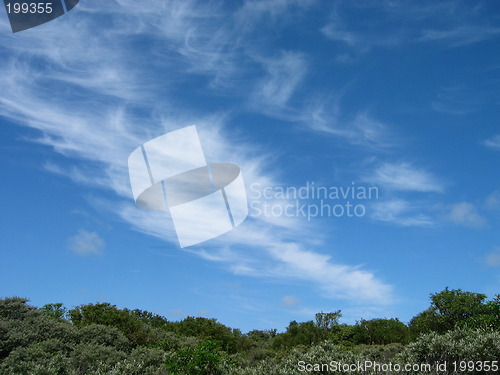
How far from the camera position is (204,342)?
18469mm

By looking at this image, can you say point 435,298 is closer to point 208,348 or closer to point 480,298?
point 480,298

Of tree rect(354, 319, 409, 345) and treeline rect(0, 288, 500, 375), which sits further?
tree rect(354, 319, 409, 345)

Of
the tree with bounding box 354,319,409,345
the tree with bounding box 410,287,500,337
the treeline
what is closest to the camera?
the treeline

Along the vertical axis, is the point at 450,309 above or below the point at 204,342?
above

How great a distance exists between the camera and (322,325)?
217 ft

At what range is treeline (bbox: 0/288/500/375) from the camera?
16844 millimetres

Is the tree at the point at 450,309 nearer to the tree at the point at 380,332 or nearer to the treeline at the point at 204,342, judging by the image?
the treeline at the point at 204,342

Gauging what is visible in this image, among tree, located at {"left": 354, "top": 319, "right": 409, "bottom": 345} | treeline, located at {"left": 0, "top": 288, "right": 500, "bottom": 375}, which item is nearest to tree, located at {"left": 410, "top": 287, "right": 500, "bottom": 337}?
treeline, located at {"left": 0, "top": 288, "right": 500, "bottom": 375}

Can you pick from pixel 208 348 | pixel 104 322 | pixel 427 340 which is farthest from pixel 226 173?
pixel 104 322

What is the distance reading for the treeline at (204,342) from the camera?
1684 cm

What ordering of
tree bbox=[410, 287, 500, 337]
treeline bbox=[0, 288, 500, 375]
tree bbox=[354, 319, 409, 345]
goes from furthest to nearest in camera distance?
tree bbox=[354, 319, 409, 345], tree bbox=[410, 287, 500, 337], treeline bbox=[0, 288, 500, 375]

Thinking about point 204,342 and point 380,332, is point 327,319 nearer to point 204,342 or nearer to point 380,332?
point 380,332

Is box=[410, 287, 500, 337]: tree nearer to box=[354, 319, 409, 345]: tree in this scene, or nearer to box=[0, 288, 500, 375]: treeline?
box=[0, 288, 500, 375]: treeline

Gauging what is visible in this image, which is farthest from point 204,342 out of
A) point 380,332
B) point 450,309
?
point 380,332
